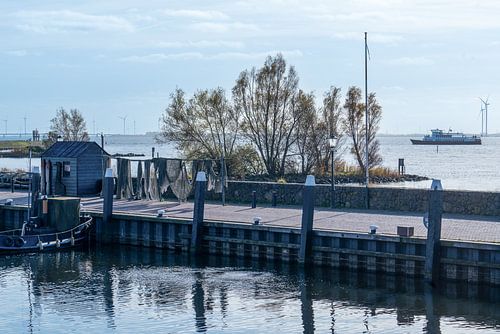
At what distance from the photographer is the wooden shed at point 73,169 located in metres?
53.2

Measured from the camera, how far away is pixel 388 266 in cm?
3469

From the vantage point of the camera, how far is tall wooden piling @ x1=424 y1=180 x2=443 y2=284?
32656 millimetres

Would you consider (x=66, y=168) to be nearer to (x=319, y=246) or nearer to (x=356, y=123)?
(x=319, y=246)

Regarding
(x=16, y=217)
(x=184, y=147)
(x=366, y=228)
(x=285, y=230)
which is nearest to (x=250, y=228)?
(x=285, y=230)

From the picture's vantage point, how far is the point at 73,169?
53062 mm

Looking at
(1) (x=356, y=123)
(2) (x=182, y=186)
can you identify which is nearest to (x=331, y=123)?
(1) (x=356, y=123)

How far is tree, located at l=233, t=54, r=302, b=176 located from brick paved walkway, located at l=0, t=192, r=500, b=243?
55.5 ft

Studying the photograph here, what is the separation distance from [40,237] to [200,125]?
2183cm

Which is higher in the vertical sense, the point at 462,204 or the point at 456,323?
the point at 462,204

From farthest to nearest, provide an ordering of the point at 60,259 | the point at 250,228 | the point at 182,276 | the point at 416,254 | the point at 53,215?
the point at 53,215 < the point at 60,259 < the point at 250,228 < the point at 182,276 < the point at 416,254

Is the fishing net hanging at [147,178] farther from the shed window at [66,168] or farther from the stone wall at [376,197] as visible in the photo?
the shed window at [66,168]

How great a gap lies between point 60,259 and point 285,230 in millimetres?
10731

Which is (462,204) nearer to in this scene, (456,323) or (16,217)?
(456,323)

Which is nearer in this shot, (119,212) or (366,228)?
(366,228)
